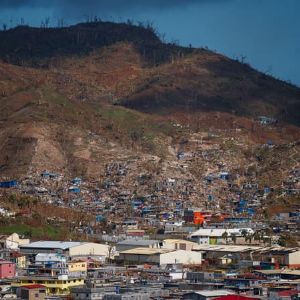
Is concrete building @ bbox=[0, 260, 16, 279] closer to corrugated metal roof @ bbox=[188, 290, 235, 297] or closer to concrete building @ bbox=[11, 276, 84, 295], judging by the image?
concrete building @ bbox=[11, 276, 84, 295]

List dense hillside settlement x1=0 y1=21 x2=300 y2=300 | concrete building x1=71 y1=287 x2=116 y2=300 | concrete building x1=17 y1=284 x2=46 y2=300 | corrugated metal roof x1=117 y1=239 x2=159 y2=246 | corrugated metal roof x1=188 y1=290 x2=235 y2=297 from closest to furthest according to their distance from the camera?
corrugated metal roof x1=188 y1=290 x2=235 y2=297 → concrete building x1=71 y1=287 x2=116 y2=300 → concrete building x1=17 y1=284 x2=46 y2=300 → dense hillside settlement x1=0 y1=21 x2=300 y2=300 → corrugated metal roof x1=117 y1=239 x2=159 y2=246

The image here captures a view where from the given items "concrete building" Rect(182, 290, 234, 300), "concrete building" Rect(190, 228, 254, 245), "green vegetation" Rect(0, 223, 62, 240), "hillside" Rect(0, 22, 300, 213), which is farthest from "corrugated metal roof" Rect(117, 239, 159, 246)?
"concrete building" Rect(182, 290, 234, 300)

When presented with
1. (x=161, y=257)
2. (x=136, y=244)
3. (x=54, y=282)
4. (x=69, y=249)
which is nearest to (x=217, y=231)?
(x=136, y=244)

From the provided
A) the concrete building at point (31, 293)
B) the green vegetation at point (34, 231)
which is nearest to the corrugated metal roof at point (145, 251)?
the green vegetation at point (34, 231)

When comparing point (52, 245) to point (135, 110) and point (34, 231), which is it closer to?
point (34, 231)

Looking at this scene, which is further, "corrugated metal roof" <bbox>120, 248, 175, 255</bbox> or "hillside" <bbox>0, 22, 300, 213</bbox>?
"hillside" <bbox>0, 22, 300, 213</bbox>

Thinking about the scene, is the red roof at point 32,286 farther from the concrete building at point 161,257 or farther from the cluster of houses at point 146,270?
the concrete building at point 161,257
